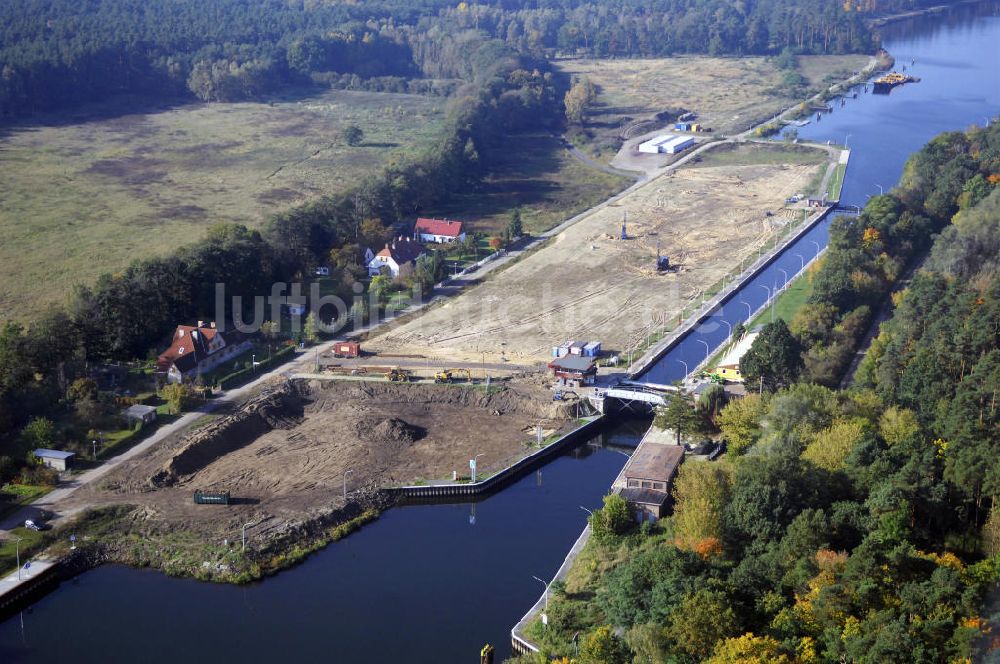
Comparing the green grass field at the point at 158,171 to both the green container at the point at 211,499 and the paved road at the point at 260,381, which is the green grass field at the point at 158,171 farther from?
the green container at the point at 211,499

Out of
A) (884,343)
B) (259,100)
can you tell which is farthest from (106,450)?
(259,100)

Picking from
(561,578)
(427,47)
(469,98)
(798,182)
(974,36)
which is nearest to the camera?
(561,578)

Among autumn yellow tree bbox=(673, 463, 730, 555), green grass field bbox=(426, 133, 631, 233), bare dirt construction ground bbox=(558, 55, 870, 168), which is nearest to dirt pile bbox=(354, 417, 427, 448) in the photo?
autumn yellow tree bbox=(673, 463, 730, 555)

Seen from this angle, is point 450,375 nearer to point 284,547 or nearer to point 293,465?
point 293,465

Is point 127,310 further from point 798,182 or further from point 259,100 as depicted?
point 259,100

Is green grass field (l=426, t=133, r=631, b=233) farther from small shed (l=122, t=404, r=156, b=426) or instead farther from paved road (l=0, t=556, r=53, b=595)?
paved road (l=0, t=556, r=53, b=595)

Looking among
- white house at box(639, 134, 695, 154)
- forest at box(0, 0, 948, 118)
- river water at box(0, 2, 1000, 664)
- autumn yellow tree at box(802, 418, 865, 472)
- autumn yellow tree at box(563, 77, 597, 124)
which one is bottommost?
river water at box(0, 2, 1000, 664)
